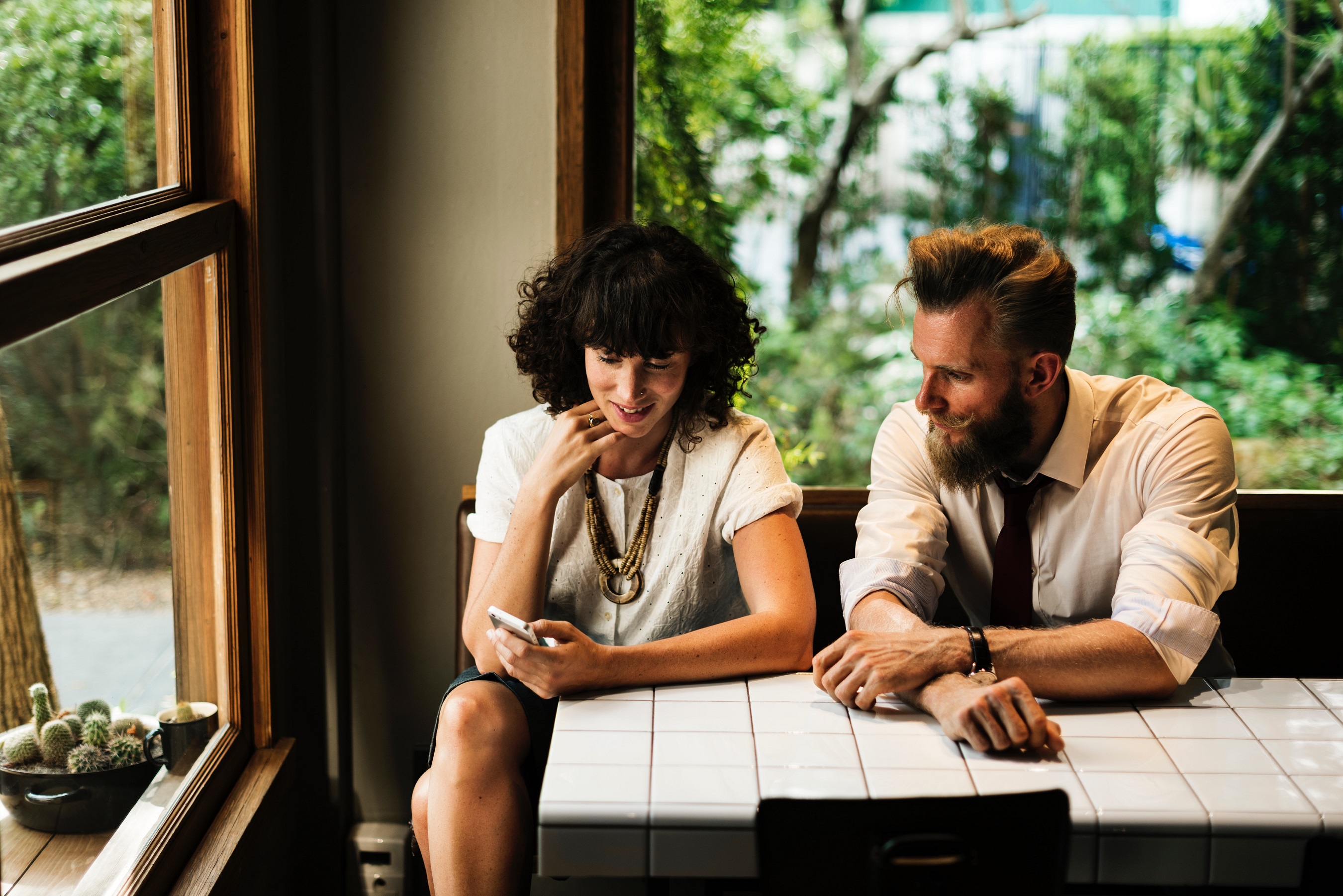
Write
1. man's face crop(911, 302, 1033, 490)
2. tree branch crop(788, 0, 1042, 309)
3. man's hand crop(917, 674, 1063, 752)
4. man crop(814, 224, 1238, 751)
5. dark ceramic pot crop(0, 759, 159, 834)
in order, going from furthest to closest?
tree branch crop(788, 0, 1042, 309) → man's face crop(911, 302, 1033, 490) → man crop(814, 224, 1238, 751) → dark ceramic pot crop(0, 759, 159, 834) → man's hand crop(917, 674, 1063, 752)

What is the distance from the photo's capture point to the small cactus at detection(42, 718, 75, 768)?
1529 mm

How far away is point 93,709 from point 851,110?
3079 mm

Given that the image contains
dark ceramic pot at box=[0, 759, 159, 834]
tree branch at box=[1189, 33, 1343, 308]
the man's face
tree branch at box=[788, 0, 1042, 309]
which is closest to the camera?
dark ceramic pot at box=[0, 759, 159, 834]

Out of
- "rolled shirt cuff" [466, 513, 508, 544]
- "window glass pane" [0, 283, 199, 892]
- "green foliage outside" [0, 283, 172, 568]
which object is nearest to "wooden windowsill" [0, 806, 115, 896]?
"window glass pane" [0, 283, 199, 892]

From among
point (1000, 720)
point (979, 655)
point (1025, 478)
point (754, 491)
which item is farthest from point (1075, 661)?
point (754, 491)

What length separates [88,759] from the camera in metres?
1.63

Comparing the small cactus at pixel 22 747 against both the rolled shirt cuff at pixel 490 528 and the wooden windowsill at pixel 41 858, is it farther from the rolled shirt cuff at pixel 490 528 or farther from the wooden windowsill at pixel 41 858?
the rolled shirt cuff at pixel 490 528

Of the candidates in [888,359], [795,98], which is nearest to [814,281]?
[888,359]

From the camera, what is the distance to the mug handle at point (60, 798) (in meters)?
1.47

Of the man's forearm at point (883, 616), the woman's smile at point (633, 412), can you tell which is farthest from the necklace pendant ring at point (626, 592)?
the man's forearm at point (883, 616)

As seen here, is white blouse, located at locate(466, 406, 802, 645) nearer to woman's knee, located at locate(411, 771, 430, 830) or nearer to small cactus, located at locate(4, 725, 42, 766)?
woman's knee, located at locate(411, 771, 430, 830)

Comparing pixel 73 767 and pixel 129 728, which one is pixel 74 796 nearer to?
pixel 73 767

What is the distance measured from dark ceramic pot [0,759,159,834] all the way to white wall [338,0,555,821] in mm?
767

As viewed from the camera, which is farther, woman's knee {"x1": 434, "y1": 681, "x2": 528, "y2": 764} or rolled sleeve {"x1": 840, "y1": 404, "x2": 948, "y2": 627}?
rolled sleeve {"x1": 840, "y1": 404, "x2": 948, "y2": 627}
